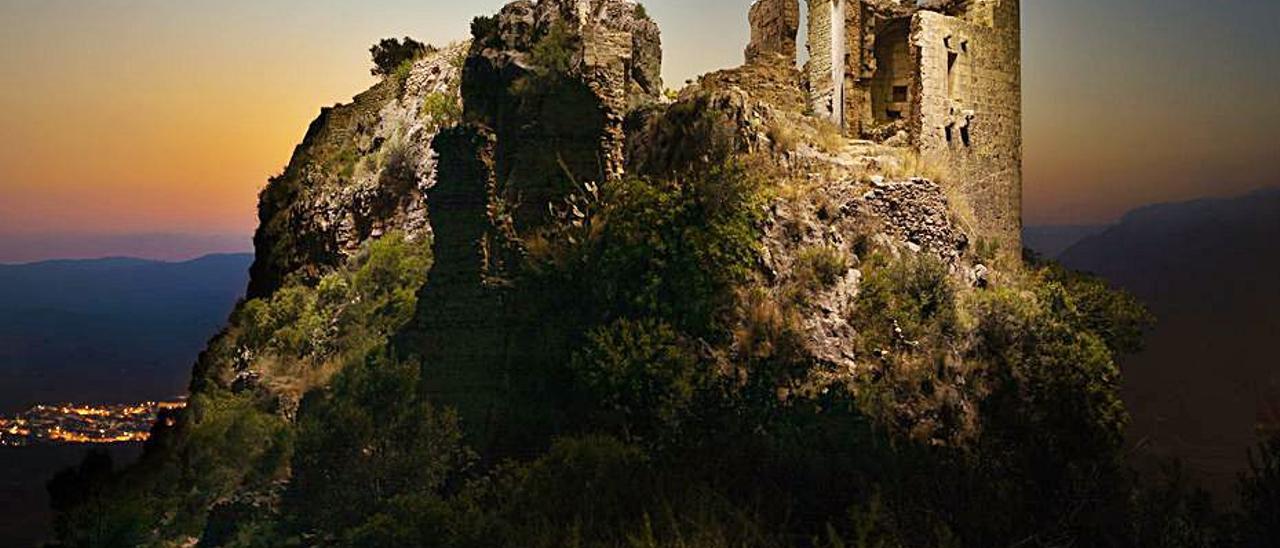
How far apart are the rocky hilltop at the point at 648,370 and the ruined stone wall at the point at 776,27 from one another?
473cm

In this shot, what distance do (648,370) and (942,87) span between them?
29.9ft

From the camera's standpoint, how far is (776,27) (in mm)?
24344

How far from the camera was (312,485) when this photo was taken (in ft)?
52.8

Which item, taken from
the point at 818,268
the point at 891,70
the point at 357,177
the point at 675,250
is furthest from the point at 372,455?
the point at 891,70

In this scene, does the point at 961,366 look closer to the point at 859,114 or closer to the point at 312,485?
the point at 859,114

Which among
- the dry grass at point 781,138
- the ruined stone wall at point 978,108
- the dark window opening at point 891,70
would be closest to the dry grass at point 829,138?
the dry grass at point 781,138

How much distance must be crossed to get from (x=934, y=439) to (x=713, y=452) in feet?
10.9

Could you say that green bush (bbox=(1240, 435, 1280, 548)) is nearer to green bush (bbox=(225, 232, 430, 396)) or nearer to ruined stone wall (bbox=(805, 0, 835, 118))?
ruined stone wall (bbox=(805, 0, 835, 118))

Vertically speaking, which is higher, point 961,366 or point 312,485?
point 961,366

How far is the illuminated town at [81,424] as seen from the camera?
18773mm

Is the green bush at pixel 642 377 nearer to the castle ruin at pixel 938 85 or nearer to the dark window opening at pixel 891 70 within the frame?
the castle ruin at pixel 938 85

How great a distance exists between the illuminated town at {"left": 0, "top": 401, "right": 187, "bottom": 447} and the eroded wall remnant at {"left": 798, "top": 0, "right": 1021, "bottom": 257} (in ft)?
44.5

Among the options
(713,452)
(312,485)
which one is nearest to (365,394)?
(312,485)

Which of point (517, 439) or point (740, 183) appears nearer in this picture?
point (517, 439)
